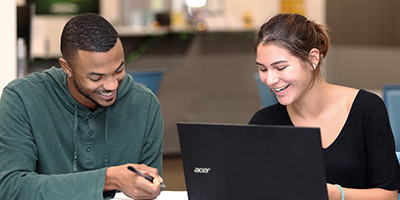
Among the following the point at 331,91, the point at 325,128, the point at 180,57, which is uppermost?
the point at 331,91

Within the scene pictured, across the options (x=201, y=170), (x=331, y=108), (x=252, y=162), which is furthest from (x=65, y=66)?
(x=331, y=108)

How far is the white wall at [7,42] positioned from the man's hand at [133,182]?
1.00 metres

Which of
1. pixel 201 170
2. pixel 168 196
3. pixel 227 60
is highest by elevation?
pixel 201 170

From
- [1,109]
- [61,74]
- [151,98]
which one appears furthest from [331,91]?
[1,109]

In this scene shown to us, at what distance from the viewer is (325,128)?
1627 mm

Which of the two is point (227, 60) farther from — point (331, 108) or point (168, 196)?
point (168, 196)

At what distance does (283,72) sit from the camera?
1.53 metres

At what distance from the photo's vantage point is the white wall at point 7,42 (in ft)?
6.84

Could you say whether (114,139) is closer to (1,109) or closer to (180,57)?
(1,109)

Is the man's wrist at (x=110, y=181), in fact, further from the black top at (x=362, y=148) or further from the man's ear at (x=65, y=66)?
the black top at (x=362, y=148)

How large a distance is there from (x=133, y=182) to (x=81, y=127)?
414 mm

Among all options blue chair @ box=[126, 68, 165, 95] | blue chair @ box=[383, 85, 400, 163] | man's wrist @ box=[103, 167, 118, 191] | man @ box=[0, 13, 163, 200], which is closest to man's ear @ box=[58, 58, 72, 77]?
man @ box=[0, 13, 163, 200]

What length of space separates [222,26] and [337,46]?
130 cm

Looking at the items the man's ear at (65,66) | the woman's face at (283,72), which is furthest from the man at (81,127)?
the woman's face at (283,72)
